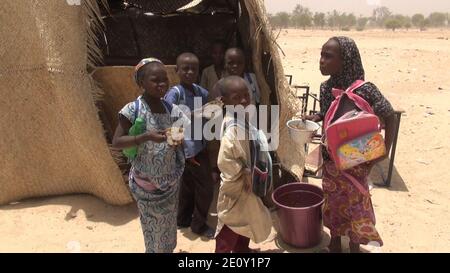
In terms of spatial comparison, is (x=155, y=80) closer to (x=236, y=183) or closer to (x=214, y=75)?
(x=236, y=183)

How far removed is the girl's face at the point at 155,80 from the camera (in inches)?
84.7

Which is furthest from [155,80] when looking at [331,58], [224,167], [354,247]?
[354,247]

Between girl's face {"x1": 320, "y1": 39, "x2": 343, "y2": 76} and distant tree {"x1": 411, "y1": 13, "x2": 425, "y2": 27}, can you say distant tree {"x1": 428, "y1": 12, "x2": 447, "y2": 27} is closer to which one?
distant tree {"x1": 411, "y1": 13, "x2": 425, "y2": 27}

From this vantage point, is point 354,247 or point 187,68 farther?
point 187,68

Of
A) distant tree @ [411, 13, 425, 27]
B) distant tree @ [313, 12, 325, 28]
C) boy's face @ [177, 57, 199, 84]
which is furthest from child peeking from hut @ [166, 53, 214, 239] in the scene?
distant tree @ [411, 13, 425, 27]

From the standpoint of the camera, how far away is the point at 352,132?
2422mm

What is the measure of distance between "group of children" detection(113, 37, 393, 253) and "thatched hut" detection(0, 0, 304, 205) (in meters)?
0.85

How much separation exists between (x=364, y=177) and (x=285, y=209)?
0.71m

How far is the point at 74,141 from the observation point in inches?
148

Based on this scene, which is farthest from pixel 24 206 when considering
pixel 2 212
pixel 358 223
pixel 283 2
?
pixel 283 2

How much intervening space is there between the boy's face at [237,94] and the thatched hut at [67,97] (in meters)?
1.33

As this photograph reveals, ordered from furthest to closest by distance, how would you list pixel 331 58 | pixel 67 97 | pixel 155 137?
pixel 67 97 < pixel 331 58 < pixel 155 137

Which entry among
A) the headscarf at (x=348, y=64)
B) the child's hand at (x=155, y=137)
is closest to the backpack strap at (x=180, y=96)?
the child's hand at (x=155, y=137)

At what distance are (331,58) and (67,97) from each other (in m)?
2.42
